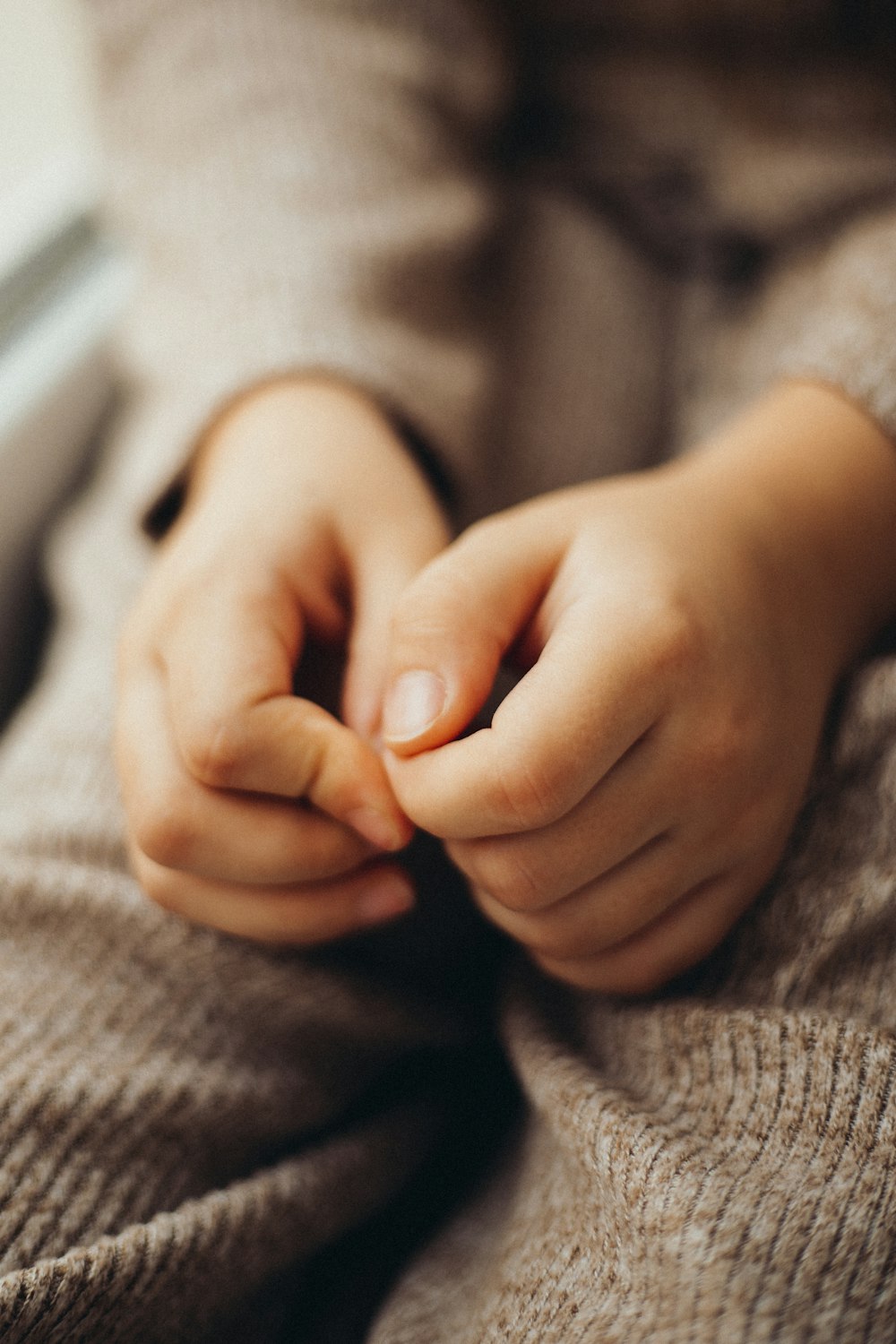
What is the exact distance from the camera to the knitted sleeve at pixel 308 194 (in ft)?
1.42

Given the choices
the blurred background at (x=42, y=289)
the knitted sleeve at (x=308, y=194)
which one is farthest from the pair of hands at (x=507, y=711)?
the blurred background at (x=42, y=289)

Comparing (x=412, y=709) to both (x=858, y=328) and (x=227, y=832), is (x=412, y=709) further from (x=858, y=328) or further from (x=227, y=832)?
(x=858, y=328)

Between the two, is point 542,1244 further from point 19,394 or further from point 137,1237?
point 19,394

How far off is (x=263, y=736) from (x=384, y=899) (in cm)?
7

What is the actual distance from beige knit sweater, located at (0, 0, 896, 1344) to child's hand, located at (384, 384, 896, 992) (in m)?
0.03

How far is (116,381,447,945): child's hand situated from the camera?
29 centimetres


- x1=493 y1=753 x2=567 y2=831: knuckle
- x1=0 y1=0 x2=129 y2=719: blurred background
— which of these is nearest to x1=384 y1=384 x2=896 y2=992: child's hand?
x1=493 y1=753 x2=567 y2=831: knuckle

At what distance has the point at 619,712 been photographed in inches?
10.7

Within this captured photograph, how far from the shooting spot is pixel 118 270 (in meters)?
0.67

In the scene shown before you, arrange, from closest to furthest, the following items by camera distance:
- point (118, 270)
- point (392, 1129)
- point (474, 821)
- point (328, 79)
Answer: point (474, 821)
point (392, 1129)
point (328, 79)
point (118, 270)

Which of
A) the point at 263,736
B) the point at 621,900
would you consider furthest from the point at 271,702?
the point at 621,900

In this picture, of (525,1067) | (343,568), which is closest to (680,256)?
(343,568)

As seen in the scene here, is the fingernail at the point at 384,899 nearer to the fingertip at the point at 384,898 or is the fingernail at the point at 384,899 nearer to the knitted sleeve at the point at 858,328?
the fingertip at the point at 384,898

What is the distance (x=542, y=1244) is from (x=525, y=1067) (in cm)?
5
